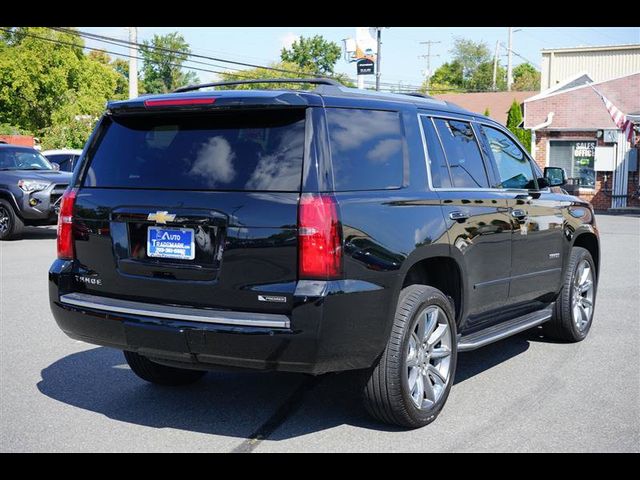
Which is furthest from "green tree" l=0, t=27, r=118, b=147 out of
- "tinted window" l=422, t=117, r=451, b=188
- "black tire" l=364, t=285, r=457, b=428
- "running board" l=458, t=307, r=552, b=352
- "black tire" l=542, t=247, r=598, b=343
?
"black tire" l=364, t=285, r=457, b=428

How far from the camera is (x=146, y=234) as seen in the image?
466cm

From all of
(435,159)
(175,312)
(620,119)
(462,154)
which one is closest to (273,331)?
(175,312)

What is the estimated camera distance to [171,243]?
456 cm

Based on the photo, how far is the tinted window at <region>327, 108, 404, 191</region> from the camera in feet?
14.9

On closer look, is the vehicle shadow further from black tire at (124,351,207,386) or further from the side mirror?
the side mirror

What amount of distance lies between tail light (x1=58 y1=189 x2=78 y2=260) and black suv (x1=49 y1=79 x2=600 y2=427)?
0.01 metres

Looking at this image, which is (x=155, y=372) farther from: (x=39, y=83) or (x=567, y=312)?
(x=39, y=83)

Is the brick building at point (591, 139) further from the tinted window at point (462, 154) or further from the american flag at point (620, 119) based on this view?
the tinted window at point (462, 154)

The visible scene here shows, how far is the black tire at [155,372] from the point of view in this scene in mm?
5719

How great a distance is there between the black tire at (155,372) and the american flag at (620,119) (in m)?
24.3

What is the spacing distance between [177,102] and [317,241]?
47.0 inches

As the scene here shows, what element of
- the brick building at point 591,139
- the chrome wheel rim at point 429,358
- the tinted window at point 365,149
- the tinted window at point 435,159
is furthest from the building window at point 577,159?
the tinted window at point 365,149
